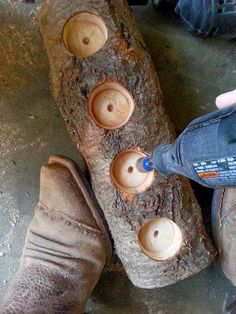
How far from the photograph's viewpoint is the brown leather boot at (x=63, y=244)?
139 centimetres

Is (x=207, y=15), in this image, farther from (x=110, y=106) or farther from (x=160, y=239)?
(x=160, y=239)

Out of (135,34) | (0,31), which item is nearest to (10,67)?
(0,31)

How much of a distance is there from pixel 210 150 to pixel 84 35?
578mm

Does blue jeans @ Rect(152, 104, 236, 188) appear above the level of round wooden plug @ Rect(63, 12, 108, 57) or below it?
below

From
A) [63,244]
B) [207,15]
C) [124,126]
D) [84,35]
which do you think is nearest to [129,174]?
[124,126]

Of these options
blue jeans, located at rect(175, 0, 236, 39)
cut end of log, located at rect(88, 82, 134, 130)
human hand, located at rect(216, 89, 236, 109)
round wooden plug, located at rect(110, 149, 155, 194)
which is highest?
human hand, located at rect(216, 89, 236, 109)

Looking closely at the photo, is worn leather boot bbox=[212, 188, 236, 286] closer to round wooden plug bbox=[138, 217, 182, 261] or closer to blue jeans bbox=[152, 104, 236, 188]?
round wooden plug bbox=[138, 217, 182, 261]

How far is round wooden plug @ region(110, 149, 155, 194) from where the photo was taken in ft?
4.34

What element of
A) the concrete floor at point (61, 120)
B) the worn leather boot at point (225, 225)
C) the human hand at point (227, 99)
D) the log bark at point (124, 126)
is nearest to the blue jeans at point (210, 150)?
the human hand at point (227, 99)

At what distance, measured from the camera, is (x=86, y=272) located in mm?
1414

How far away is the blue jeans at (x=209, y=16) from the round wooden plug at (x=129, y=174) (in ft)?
1.56

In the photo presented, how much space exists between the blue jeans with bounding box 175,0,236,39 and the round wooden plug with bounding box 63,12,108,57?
313 mm

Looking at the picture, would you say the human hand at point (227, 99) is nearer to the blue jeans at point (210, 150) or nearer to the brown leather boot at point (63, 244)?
the blue jeans at point (210, 150)

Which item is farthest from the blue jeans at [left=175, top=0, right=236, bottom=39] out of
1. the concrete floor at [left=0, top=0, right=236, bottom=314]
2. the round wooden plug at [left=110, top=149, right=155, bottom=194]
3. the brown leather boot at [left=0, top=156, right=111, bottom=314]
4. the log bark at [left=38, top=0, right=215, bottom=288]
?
the brown leather boot at [left=0, top=156, right=111, bottom=314]
